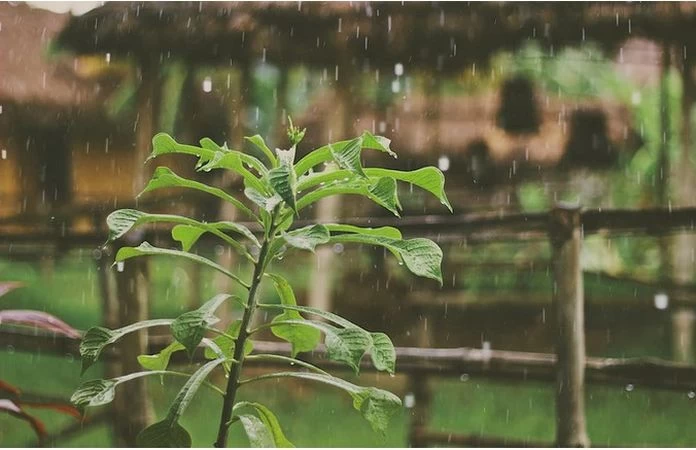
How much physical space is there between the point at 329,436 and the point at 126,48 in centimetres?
124

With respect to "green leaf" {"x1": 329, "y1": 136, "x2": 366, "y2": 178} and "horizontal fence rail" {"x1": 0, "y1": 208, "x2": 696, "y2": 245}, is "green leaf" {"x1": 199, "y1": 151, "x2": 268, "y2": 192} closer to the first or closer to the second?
"green leaf" {"x1": 329, "y1": 136, "x2": 366, "y2": 178}

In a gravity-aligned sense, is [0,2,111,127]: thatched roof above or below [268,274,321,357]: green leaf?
above

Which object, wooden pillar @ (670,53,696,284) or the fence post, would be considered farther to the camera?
wooden pillar @ (670,53,696,284)

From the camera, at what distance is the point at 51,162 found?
218cm

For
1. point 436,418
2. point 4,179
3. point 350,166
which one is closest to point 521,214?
point 436,418

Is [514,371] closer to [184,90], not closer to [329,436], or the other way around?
[329,436]

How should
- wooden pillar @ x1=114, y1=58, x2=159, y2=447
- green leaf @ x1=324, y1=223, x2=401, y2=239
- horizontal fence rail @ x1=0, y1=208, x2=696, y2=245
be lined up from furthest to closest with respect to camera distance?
wooden pillar @ x1=114, y1=58, x2=159, y2=447 → horizontal fence rail @ x1=0, y1=208, x2=696, y2=245 → green leaf @ x1=324, y1=223, x2=401, y2=239

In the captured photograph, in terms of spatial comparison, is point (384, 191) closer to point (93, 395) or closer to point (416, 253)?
point (416, 253)

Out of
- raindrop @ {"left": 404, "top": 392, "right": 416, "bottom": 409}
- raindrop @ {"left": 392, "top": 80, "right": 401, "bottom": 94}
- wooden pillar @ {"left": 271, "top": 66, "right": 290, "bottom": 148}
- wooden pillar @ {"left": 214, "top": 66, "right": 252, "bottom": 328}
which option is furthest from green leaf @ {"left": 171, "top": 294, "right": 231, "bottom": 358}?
raindrop @ {"left": 392, "top": 80, "right": 401, "bottom": 94}

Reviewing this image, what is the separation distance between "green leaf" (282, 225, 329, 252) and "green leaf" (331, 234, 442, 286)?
4cm

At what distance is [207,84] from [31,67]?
28.2 inches

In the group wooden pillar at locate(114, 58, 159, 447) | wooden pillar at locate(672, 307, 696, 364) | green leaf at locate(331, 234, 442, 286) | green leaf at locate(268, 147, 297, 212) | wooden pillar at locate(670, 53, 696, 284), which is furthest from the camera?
wooden pillar at locate(672, 307, 696, 364)

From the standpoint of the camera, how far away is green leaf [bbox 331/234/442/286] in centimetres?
85

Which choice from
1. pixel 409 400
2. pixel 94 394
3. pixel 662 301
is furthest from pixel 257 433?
pixel 662 301
